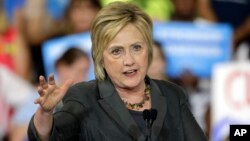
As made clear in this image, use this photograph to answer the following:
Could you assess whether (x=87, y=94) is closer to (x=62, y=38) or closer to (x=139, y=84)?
(x=139, y=84)

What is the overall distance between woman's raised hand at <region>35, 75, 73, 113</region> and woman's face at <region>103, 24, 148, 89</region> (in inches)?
7.6

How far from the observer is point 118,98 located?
1966 mm

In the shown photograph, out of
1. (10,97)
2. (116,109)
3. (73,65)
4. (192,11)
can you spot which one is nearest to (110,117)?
(116,109)

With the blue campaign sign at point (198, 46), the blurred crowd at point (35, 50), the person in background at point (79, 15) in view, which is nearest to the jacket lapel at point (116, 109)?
the blurred crowd at point (35, 50)

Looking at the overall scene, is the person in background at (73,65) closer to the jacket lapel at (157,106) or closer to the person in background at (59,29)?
the person in background at (59,29)

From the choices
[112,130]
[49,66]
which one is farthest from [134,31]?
[49,66]

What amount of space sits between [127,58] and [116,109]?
15cm

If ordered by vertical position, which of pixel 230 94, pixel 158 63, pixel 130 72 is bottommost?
pixel 230 94

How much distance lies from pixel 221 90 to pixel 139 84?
338 centimetres

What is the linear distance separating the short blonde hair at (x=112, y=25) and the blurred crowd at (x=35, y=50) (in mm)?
2944

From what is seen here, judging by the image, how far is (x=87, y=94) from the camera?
1.95 meters

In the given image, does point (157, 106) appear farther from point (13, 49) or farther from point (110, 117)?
point (13, 49)

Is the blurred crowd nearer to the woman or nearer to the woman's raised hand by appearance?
the woman

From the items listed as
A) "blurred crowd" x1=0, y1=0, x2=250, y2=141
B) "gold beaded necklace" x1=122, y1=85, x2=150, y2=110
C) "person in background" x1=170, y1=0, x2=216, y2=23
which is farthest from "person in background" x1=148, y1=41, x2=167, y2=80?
"gold beaded necklace" x1=122, y1=85, x2=150, y2=110
